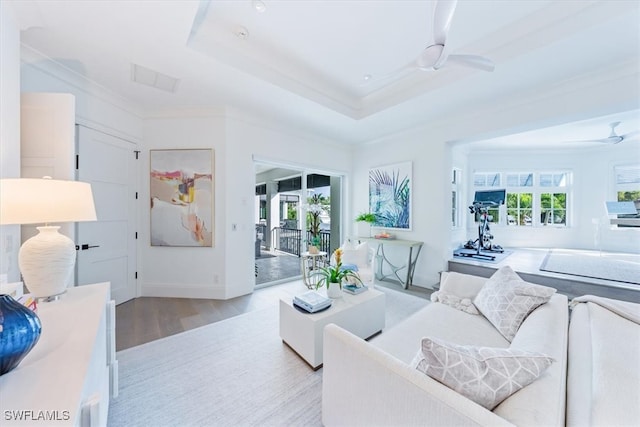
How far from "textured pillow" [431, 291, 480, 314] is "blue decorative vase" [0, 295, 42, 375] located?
8.59 feet

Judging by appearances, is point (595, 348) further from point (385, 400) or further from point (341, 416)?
point (341, 416)

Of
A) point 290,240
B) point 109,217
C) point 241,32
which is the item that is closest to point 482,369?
point 241,32

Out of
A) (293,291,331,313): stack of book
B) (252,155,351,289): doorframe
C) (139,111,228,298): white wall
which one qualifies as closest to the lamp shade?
(293,291,331,313): stack of book

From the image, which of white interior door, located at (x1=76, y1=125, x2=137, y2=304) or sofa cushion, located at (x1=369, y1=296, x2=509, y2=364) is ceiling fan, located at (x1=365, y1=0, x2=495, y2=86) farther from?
white interior door, located at (x1=76, y1=125, x2=137, y2=304)

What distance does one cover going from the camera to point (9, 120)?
1.77m

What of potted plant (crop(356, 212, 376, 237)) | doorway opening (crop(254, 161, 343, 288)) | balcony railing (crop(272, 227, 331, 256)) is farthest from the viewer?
balcony railing (crop(272, 227, 331, 256))

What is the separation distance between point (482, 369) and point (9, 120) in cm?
330

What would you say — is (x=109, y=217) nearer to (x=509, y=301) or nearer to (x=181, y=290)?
(x=181, y=290)

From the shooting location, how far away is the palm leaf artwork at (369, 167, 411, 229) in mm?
4473

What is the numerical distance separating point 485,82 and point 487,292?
7.99 ft

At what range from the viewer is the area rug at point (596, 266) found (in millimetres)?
3269

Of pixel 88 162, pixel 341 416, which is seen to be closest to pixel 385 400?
pixel 341 416

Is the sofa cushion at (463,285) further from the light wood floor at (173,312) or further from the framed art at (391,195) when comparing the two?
the framed art at (391,195)

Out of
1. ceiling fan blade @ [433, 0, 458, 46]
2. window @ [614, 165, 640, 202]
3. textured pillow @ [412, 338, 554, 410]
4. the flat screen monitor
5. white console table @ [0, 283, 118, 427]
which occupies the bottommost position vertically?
textured pillow @ [412, 338, 554, 410]
